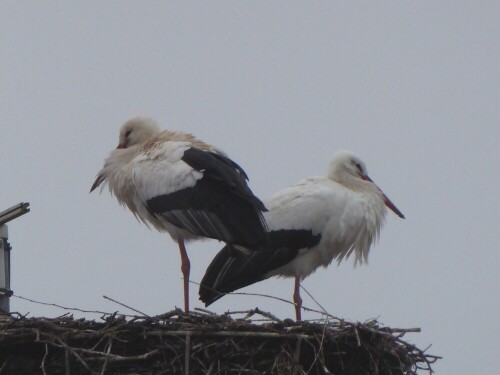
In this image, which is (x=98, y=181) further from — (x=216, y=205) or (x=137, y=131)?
(x=216, y=205)

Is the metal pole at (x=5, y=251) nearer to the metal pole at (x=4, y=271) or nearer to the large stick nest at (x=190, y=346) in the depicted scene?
the metal pole at (x=4, y=271)

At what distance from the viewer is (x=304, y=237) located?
9648 millimetres

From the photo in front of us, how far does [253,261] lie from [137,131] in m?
1.08

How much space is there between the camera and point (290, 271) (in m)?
9.72

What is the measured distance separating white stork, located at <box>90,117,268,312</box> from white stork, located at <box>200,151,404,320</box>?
40 cm

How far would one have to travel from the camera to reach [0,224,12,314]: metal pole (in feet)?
28.1

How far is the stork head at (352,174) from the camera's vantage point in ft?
33.2

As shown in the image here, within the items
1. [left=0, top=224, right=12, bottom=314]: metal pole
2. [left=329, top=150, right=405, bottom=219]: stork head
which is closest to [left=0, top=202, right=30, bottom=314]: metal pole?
[left=0, top=224, right=12, bottom=314]: metal pole

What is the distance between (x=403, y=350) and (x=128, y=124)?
104 inches

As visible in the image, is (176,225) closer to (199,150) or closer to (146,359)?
(199,150)

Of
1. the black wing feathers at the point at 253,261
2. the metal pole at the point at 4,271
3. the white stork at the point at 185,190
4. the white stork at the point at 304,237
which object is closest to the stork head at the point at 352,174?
the white stork at the point at 304,237

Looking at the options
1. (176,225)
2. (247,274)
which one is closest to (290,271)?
(247,274)

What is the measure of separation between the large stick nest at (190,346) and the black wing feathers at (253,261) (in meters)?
1.86

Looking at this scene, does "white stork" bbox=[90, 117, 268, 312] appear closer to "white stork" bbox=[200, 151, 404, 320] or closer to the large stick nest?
"white stork" bbox=[200, 151, 404, 320]
